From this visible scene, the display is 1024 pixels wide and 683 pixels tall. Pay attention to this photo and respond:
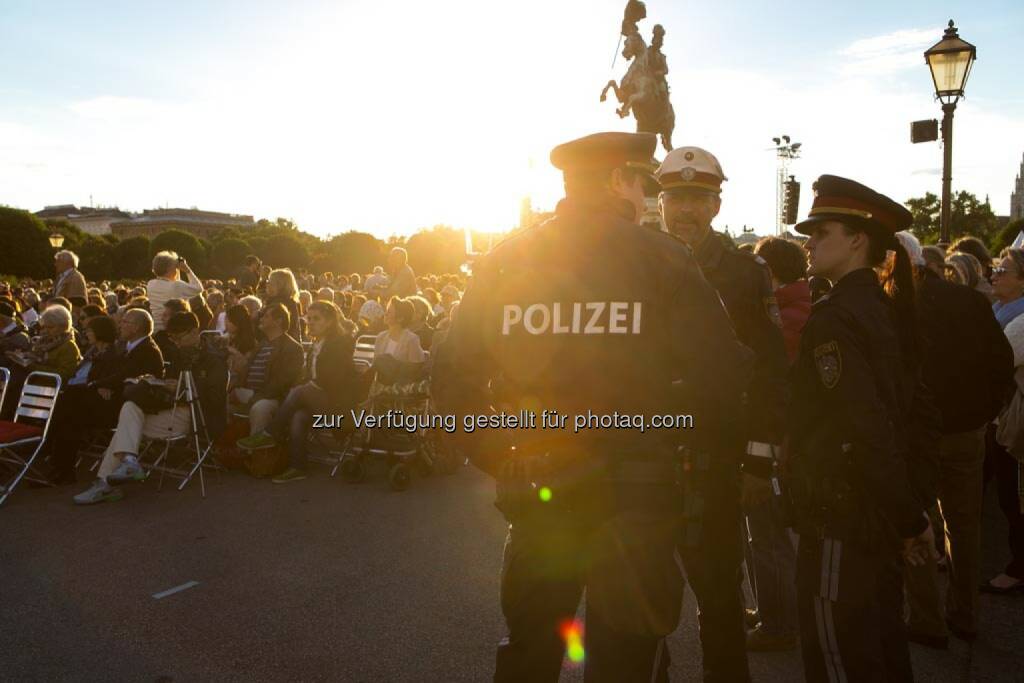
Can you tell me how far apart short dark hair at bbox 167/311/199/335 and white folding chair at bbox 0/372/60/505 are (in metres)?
1.18

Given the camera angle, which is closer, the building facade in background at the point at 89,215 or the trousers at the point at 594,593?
the trousers at the point at 594,593

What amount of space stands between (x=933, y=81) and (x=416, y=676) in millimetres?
8594

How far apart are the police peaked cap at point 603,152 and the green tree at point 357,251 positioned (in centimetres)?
5953

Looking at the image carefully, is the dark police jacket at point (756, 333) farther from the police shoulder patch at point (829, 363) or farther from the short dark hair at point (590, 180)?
the short dark hair at point (590, 180)

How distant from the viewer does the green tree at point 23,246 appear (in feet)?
206

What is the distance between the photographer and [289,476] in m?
7.66

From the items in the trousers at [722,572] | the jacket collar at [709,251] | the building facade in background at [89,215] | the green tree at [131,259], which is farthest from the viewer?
the building facade in background at [89,215]

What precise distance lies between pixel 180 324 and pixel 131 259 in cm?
8648

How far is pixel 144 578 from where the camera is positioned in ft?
16.5

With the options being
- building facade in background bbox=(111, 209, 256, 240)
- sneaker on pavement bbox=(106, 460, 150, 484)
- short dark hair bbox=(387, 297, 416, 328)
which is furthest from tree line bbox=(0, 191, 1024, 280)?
building facade in background bbox=(111, 209, 256, 240)

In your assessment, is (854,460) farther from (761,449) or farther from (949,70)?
(949,70)

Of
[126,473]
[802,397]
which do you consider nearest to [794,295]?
[802,397]

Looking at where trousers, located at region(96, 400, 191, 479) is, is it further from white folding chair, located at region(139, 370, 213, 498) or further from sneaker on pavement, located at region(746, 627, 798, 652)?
sneaker on pavement, located at region(746, 627, 798, 652)

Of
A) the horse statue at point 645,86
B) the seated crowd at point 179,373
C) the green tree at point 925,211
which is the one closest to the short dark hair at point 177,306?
the seated crowd at point 179,373
